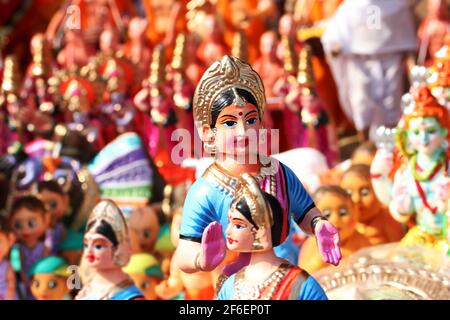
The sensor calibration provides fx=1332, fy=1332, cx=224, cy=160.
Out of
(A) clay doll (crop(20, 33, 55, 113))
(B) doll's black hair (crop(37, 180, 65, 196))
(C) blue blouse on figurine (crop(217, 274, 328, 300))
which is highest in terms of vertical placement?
(A) clay doll (crop(20, 33, 55, 113))

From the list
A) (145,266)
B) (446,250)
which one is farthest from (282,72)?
(446,250)

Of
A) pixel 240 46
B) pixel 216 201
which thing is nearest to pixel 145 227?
pixel 240 46

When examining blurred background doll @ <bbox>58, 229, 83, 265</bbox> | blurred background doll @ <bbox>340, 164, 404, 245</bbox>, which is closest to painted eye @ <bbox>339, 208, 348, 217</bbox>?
blurred background doll @ <bbox>340, 164, 404, 245</bbox>

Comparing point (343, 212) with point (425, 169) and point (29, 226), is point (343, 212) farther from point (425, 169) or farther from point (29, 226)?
point (29, 226)

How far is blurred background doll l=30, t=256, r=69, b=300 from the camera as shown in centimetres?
619

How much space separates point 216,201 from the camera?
167 inches

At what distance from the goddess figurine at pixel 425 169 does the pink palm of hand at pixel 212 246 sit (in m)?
1.91

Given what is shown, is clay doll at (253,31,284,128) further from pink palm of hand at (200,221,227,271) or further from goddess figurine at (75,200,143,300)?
pink palm of hand at (200,221,227,271)

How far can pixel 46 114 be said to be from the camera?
A: 331 inches

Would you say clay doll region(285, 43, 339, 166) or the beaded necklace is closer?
the beaded necklace

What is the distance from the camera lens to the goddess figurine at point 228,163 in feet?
13.9

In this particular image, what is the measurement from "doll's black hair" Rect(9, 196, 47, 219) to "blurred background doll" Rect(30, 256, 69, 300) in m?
0.56

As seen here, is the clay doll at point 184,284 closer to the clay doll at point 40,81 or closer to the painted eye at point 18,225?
the painted eye at point 18,225
